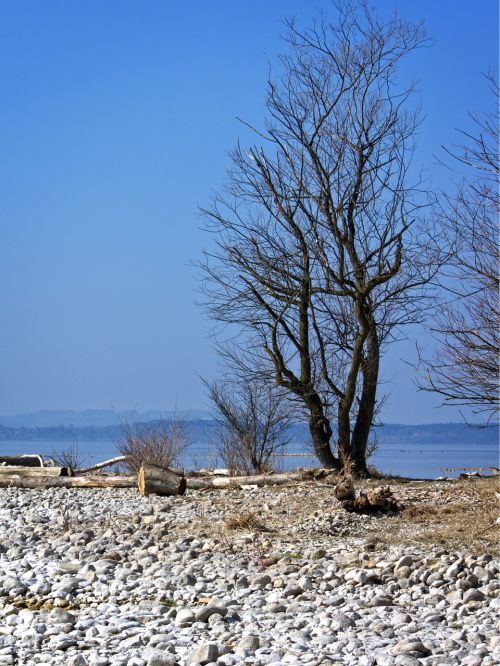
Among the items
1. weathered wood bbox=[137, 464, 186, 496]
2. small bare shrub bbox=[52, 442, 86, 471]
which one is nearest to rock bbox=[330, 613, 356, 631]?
weathered wood bbox=[137, 464, 186, 496]

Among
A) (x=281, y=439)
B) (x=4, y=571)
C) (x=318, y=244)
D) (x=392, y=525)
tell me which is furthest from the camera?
(x=281, y=439)

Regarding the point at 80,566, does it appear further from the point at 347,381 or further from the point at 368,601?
the point at 347,381

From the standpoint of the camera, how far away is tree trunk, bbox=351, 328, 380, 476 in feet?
53.9

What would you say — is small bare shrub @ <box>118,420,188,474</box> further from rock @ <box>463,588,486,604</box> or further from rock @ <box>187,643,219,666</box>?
rock @ <box>187,643,219,666</box>

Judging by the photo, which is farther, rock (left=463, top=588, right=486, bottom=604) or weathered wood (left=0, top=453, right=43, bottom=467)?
weathered wood (left=0, top=453, right=43, bottom=467)

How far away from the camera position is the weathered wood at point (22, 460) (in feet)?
56.7

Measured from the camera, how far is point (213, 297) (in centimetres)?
1695

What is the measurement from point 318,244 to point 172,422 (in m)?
5.58

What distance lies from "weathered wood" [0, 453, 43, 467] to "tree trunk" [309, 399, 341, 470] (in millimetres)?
5892

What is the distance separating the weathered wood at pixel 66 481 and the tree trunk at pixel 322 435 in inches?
173

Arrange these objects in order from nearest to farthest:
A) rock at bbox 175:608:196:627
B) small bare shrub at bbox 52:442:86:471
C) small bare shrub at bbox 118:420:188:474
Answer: rock at bbox 175:608:196:627
small bare shrub at bbox 118:420:188:474
small bare shrub at bbox 52:442:86:471

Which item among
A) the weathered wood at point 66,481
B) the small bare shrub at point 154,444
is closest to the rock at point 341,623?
the weathered wood at point 66,481

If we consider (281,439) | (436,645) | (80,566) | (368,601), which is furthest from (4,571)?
(281,439)

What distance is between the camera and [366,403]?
1647 centimetres
